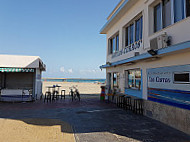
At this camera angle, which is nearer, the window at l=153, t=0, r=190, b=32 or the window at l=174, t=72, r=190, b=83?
the window at l=174, t=72, r=190, b=83

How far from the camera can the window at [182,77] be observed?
17.6 feet

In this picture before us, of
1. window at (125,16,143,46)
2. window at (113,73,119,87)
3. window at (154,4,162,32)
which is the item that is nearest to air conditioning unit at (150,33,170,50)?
window at (154,4,162,32)

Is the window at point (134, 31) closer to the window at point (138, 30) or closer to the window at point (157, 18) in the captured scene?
the window at point (138, 30)

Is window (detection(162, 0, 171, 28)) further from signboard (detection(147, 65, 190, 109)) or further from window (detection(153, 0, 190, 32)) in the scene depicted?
signboard (detection(147, 65, 190, 109))

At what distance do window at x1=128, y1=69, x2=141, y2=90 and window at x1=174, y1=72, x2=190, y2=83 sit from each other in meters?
3.02

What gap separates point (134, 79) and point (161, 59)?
9.96 ft

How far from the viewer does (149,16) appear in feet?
25.7

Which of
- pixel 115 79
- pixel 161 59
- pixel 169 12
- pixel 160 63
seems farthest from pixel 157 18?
pixel 115 79

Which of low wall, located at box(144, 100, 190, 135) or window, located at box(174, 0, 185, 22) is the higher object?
window, located at box(174, 0, 185, 22)

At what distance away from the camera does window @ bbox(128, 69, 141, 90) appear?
8989 mm

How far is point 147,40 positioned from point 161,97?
303 cm

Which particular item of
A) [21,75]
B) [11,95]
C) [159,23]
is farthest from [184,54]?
[21,75]

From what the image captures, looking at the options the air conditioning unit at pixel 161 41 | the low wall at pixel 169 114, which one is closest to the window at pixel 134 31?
the air conditioning unit at pixel 161 41

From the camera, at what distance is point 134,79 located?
9.55 meters
